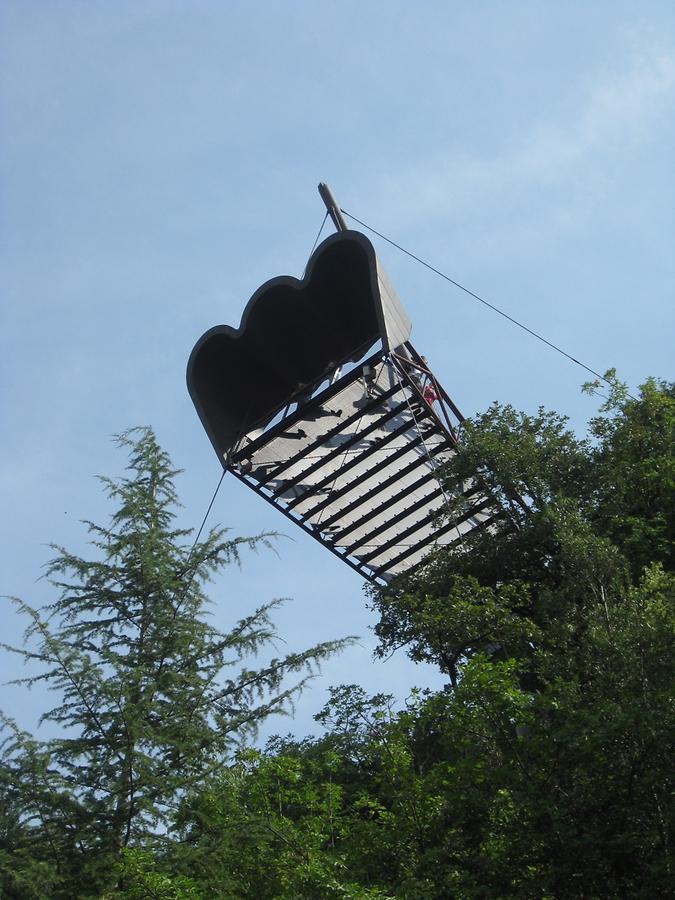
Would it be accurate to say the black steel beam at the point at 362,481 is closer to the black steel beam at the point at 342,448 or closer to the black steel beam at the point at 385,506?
the black steel beam at the point at 385,506

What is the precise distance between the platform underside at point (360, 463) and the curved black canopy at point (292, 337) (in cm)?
61

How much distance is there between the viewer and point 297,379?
24.4 meters

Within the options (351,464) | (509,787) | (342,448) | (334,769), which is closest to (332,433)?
(342,448)

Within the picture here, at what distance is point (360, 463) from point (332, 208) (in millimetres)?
6473

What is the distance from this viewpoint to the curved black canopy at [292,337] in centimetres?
2291

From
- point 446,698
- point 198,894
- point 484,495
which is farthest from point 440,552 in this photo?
point 198,894

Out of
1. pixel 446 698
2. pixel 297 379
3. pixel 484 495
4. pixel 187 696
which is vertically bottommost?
pixel 446 698

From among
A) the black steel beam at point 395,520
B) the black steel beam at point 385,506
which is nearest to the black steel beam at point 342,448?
the black steel beam at point 385,506

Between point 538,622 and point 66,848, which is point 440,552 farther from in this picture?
point 66,848

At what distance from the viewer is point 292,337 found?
24094mm

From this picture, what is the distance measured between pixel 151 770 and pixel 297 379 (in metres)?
13.3

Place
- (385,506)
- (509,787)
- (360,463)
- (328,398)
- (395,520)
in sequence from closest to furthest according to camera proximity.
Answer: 1. (509,787)
2. (328,398)
3. (360,463)
4. (385,506)
5. (395,520)

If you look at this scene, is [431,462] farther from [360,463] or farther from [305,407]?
[305,407]

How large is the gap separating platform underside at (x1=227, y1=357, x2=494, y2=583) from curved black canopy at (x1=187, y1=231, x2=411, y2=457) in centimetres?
61
